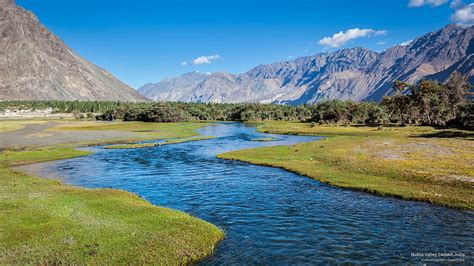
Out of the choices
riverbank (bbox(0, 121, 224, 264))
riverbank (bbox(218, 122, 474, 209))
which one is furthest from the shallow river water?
riverbank (bbox(0, 121, 224, 264))

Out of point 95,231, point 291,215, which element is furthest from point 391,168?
point 95,231

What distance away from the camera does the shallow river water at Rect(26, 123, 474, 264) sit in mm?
23562

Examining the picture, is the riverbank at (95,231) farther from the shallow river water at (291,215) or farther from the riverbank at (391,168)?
the riverbank at (391,168)

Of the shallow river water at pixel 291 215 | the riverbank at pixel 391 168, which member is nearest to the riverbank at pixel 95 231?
the shallow river water at pixel 291 215

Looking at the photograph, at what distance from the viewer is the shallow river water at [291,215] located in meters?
23.6

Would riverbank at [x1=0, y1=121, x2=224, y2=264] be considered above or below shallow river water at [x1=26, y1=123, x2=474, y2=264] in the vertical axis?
above

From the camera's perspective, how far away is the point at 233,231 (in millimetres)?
27672

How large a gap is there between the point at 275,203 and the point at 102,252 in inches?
705

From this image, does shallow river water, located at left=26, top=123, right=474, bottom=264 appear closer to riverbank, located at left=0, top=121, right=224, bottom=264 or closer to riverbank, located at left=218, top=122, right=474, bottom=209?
riverbank, located at left=218, top=122, right=474, bottom=209

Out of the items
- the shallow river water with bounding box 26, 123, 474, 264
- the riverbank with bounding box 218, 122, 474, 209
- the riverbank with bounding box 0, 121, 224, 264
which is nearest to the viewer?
the riverbank with bounding box 0, 121, 224, 264

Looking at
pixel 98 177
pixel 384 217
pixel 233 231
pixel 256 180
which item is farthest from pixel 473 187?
pixel 98 177

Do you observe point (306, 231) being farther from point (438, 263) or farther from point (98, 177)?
point (98, 177)

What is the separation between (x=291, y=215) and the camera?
31.5m

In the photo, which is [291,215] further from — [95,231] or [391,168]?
[391,168]
